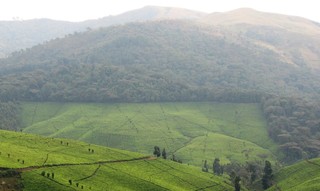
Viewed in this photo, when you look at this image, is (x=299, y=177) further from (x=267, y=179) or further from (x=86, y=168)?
(x=86, y=168)

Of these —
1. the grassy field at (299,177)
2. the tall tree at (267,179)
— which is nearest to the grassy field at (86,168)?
the tall tree at (267,179)

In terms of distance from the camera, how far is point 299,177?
5300 inches

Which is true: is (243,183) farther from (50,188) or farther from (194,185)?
(50,188)

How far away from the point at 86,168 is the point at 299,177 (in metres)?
70.3

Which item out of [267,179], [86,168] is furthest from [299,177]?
Answer: [86,168]

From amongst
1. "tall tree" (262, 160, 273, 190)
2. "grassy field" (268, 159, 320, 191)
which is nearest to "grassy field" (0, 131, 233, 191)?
"tall tree" (262, 160, 273, 190)

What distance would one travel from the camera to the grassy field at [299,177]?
4702 inches

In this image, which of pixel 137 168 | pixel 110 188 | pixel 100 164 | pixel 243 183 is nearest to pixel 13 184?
pixel 110 188

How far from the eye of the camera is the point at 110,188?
3927 inches

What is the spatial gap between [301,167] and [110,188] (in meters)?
74.0

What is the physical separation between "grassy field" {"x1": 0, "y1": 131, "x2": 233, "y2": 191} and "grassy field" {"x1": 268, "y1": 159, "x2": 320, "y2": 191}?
18.6 metres

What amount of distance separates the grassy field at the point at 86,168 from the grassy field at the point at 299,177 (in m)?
18.6

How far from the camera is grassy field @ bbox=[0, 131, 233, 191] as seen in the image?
91.0 meters

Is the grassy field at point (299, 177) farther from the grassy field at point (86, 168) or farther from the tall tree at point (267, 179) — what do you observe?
the grassy field at point (86, 168)
